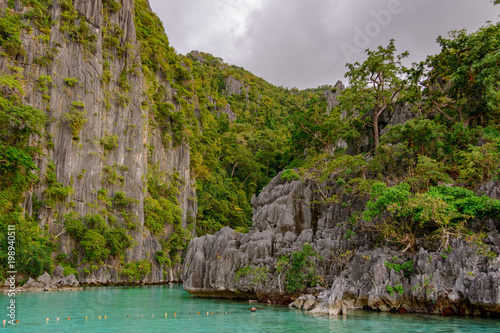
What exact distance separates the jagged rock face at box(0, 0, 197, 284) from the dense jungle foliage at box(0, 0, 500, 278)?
57 cm

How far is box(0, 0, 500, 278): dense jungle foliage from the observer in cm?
1585

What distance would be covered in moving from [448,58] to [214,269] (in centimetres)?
1888

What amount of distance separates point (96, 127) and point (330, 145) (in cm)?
2114

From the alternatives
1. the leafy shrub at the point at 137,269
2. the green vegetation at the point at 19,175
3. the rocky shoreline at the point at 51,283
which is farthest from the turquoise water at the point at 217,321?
the leafy shrub at the point at 137,269

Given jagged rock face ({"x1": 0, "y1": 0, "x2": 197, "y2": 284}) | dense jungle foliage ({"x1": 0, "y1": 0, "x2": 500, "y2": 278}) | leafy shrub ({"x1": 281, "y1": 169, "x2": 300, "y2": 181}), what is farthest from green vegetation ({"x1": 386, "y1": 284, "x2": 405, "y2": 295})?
jagged rock face ({"x1": 0, "y1": 0, "x2": 197, "y2": 284})

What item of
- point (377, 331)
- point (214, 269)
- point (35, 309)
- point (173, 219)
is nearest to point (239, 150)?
point (173, 219)

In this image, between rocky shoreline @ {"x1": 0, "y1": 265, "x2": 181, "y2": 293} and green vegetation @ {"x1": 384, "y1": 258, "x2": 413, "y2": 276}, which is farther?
rocky shoreline @ {"x1": 0, "y1": 265, "x2": 181, "y2": 293}

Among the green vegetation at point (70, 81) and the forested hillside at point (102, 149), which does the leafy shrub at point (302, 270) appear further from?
the green vegetation at point (70, 81)

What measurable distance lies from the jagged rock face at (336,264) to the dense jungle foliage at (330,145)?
95cm

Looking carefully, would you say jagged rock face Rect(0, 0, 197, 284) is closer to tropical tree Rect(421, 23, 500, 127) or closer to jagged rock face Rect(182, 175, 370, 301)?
jagged rock face Rect(182, 175, 370, 301)

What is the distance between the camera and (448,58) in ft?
71.7

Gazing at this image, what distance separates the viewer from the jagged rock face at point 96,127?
2814 cm

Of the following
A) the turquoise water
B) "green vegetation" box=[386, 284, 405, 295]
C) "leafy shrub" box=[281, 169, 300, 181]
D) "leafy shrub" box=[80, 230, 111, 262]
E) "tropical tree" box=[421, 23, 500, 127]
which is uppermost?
"tropical tree" box=[421, 23, 500, 127]

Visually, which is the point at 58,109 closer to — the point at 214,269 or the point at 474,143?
the point at 214,269
